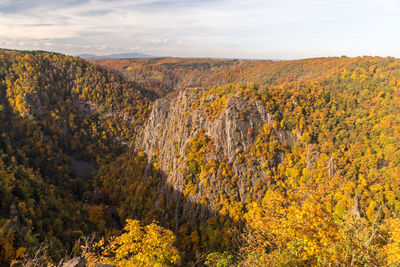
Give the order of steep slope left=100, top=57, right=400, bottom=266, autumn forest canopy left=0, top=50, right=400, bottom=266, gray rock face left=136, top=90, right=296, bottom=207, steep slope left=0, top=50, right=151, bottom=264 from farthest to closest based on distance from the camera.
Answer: gray rock face left=136, top=90, right=296, bottom=207, steep slope left=0, top=50, right=151, bottom=264, steep slope left=100, top=57, right=400, bottom=266, autumn forest canopy left=0, top=50, right=400, bottom=266

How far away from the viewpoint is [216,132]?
74.0 m

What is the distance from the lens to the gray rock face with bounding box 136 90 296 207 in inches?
2719

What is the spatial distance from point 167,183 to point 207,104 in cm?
3724

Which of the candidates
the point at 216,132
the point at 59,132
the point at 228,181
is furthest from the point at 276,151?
the point at 59,132

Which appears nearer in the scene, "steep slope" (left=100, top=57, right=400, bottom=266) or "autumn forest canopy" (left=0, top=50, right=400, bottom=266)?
"autumn forest canopy" (left=0, top=50, right=400, bottom=266)

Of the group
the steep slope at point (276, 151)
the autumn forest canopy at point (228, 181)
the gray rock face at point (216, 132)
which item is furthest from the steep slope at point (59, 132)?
the gray rock face at point (216, 132)

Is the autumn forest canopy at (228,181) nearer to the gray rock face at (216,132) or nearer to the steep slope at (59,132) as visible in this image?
the gray rock face at (216,132)

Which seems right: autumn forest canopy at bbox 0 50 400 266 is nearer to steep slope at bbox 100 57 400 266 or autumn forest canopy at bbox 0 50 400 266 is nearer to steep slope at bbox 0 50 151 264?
steep slope at bbox 100 57 400 266

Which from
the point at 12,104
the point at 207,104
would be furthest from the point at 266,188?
the point at 12,104

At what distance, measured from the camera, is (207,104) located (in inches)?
3243

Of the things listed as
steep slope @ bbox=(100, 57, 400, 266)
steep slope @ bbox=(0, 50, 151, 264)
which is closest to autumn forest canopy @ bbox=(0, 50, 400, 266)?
steep slope @ bbox=(100, 57, 400, 266)

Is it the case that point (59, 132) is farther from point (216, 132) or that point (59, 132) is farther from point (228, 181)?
point (228, 181)

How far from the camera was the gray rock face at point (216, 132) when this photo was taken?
6906cm

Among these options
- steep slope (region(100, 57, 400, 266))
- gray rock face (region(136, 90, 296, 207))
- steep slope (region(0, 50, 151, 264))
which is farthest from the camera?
gray rock face (region(136, 90, 296, 207))
